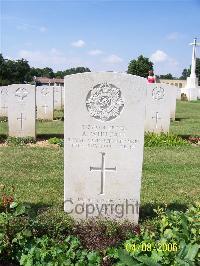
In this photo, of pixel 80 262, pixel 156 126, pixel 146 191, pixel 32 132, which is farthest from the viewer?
pixel 156 126

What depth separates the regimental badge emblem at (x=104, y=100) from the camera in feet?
15.4

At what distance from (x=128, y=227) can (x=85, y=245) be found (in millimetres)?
688

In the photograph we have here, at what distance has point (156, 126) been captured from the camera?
12.3 meters

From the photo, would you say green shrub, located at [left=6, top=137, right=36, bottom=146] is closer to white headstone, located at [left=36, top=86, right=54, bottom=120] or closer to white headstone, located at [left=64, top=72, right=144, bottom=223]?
white headstone, located at [left=36, top=86, right=54, bottom=120]

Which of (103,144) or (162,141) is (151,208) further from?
(162,141)

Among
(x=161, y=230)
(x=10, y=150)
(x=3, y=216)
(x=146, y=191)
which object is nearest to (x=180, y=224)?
(x=161, y=230)

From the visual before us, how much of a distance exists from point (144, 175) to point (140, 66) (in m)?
54.2

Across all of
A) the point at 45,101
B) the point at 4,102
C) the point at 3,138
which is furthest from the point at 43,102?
the point at 3,138

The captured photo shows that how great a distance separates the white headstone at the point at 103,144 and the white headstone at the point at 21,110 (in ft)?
20.7

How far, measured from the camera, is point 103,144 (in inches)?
190

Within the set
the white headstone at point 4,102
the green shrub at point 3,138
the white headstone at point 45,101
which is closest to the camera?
the green shrub at point 3,138

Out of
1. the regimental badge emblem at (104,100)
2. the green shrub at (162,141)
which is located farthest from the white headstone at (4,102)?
the regimental badge emblem at (104,100)

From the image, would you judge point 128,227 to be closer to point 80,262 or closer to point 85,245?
point 85,245
